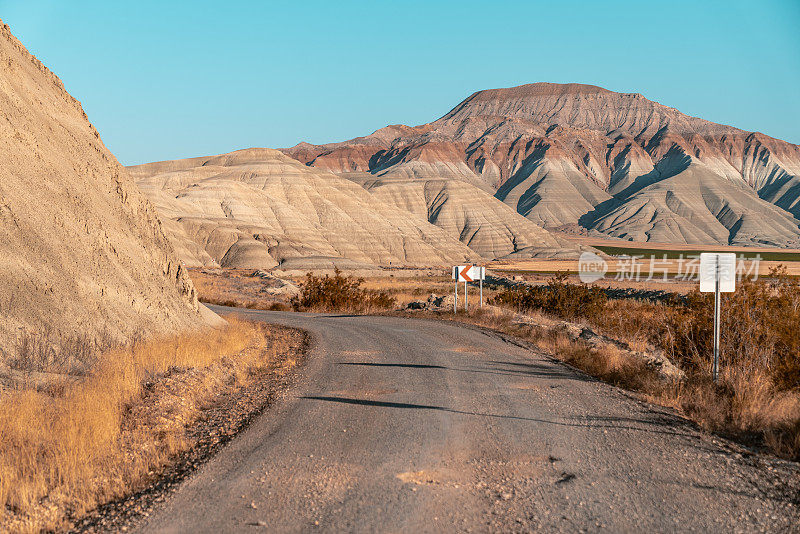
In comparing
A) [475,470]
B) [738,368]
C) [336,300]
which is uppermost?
[738,368]

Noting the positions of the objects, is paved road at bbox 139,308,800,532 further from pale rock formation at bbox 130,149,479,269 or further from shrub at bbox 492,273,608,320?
pale rock formation at bbox 130,149,479,269

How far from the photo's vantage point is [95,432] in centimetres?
663

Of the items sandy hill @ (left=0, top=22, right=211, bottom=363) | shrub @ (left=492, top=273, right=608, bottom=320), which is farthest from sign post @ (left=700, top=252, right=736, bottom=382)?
shrub @ (left=492, top=273, right=608, bottom=320)

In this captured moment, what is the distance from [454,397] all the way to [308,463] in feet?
11.2

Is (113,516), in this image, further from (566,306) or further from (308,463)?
(566,306)

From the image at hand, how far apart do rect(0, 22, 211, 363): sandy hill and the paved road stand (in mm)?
4376

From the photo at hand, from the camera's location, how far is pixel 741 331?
36.2 feet

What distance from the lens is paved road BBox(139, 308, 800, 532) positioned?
16.0 ft

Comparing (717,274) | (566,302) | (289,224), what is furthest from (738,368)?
(289,224)

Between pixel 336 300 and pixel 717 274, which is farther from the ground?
pixel 717 274

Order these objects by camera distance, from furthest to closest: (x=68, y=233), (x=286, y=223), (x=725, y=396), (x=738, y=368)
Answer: (x=286, y=223)
(x=68, y=233)
(x=738, y=368)
(x=725, y=396)

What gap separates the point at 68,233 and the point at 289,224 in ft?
332

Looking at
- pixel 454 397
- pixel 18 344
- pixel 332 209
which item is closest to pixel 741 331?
pixel 454 397

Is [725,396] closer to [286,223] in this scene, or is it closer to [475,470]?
[475,470]
